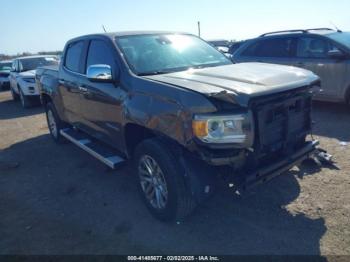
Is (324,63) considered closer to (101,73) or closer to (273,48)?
(273,48)

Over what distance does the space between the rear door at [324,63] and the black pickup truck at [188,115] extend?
3.48 meters

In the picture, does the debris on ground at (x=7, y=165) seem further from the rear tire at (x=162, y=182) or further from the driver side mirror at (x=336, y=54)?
the driver side mirror at (x=336, y=54)

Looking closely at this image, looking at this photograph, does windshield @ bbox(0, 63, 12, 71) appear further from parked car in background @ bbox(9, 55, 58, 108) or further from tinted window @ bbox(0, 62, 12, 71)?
parked car in background @ bbox(9, 55, 58, 108)

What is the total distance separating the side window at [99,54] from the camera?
14.1 feet

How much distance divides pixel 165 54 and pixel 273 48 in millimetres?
4718

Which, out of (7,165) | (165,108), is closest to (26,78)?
(7,165)

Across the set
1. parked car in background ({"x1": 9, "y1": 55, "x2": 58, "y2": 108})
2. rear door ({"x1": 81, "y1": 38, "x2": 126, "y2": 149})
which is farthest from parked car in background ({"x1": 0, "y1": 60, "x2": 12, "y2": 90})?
rear door ({"x1": 81, "y1": 38, "x2": 126, "y2": 149})

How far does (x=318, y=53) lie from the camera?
7402 millimetres

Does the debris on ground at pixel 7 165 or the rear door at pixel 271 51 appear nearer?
the debris on ground at pixel 7 165

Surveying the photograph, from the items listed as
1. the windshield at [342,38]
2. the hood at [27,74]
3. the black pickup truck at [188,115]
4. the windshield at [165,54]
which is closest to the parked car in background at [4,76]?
the hood at [27,74]

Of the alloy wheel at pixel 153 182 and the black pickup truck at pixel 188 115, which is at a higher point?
the black pickup truck at pixel 188 115

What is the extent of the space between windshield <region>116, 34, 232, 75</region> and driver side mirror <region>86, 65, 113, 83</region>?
27 cm

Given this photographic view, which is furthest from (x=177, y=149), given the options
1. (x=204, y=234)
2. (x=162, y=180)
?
(x=204, y=234)

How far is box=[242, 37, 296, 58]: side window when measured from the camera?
7883mm
